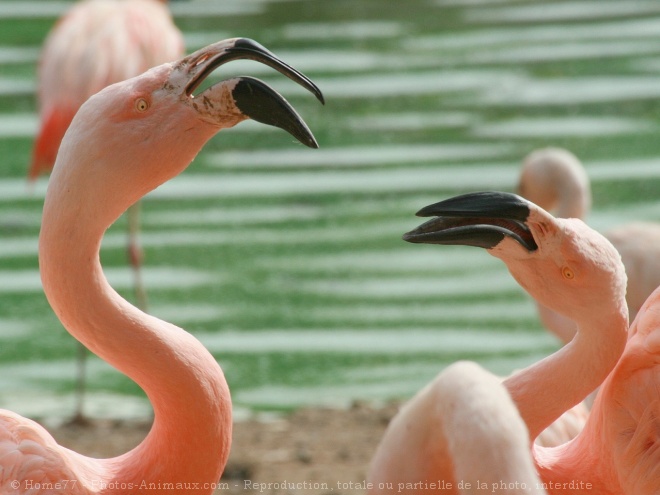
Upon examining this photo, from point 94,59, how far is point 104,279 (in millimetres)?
4678

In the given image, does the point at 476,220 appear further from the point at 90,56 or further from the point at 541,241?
the point at 90,56

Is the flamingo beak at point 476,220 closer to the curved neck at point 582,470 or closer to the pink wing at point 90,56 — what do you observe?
the curved neck at point 582,470

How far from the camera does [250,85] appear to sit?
301 centimetres

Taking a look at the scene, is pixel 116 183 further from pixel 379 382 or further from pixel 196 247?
pixel 196 247

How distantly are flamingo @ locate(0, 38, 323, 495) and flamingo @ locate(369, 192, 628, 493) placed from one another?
1.56ft

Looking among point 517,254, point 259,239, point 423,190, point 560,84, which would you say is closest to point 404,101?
point 560,84

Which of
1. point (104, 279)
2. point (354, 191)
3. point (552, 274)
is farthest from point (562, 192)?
point (104, 279)

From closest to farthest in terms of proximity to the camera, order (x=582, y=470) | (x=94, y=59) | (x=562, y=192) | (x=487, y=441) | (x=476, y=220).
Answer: (x=487, y=441), (x=476, y=220), (x=582, y=470), (x=562, y=192), (x=94, y=59)

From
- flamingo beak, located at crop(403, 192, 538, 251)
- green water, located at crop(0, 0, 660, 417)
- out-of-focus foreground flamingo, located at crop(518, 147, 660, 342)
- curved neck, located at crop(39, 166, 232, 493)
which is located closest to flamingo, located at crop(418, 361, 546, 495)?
flamingo beak, located at crop(403, 192, 538, 251)

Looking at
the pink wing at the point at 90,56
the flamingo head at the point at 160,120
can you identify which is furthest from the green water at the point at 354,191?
the flamingo head at the point at 160,120

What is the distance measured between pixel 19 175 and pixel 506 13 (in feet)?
22.6

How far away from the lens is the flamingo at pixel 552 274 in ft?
10.4

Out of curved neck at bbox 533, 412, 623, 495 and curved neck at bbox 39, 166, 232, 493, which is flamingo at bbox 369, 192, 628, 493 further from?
curved neck at bbox 39, 166, 232, 493

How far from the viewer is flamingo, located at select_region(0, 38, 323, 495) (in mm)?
3016
